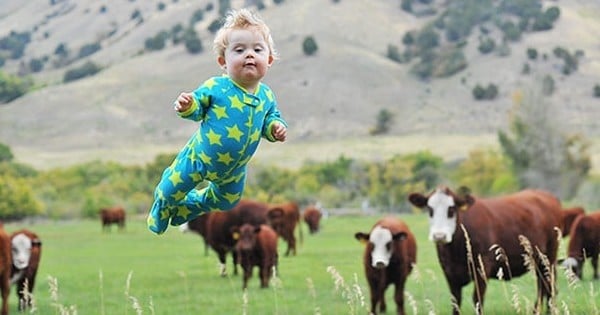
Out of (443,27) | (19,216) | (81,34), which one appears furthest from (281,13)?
(19,216)

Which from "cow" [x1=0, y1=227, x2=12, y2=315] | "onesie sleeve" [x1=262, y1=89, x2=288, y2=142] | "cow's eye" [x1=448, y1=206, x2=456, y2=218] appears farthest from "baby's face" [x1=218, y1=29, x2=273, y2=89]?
"cow" [x1=0, y1=227, x2=12, y2=315]

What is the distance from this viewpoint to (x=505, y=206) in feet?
48.8

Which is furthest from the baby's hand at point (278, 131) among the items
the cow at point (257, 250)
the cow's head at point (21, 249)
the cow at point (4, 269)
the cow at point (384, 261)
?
the cow at point (257, 250)

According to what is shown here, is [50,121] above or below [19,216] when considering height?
above

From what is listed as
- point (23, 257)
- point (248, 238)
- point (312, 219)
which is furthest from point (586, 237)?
point (312, 219)

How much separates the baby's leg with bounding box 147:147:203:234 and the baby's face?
719 millimetres

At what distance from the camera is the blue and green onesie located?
7051mm

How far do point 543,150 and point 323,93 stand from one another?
64.3 m

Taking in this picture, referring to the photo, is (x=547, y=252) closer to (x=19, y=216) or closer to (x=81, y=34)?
(x=19, y=216)

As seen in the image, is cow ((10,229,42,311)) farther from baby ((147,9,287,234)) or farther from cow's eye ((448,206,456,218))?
baby ((147,9,287,234))

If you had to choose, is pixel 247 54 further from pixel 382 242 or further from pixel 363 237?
pixel 363 237

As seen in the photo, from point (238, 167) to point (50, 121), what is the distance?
130147 millimetres

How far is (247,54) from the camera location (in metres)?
6.84

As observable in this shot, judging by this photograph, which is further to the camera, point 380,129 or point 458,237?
point 380,129
